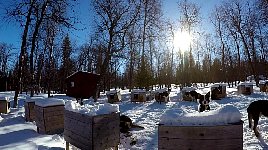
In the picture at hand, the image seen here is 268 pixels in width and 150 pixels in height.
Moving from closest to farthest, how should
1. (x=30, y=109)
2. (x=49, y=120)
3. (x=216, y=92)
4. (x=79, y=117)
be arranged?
(x=79, y=117) → (x=49, y=120) → (x=30, y=109) → (x=216, y=92)

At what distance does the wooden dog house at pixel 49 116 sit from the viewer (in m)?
10.3

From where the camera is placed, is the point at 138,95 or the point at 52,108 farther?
the point at 138,95

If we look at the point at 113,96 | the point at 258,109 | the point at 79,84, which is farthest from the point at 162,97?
the point at 258,109

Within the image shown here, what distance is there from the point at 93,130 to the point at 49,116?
4.27m

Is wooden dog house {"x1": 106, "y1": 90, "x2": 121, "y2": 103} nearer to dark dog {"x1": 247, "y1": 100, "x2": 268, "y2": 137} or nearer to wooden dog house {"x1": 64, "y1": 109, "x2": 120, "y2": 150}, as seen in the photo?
dark dog {"x1": 247, "y1": 100, "x2": 268, "y2": 137}

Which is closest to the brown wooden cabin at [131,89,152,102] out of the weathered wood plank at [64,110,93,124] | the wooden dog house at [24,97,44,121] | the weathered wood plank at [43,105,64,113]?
the wooden dog house at [24,97,44,121]

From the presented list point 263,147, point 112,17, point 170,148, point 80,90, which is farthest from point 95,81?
point 170,148

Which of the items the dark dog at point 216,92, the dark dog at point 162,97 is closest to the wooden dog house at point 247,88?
the dark dog at point 216,92

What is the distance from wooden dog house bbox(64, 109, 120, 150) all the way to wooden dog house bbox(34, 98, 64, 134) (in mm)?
2917

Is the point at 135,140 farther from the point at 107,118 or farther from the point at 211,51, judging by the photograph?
the point at 211,51

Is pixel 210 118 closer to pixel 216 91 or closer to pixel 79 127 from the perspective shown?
pixel 79 127

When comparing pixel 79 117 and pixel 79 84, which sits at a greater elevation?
pixel 79 84

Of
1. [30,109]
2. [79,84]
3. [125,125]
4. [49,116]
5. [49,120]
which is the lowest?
[125,125]

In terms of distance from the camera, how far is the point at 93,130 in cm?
675
